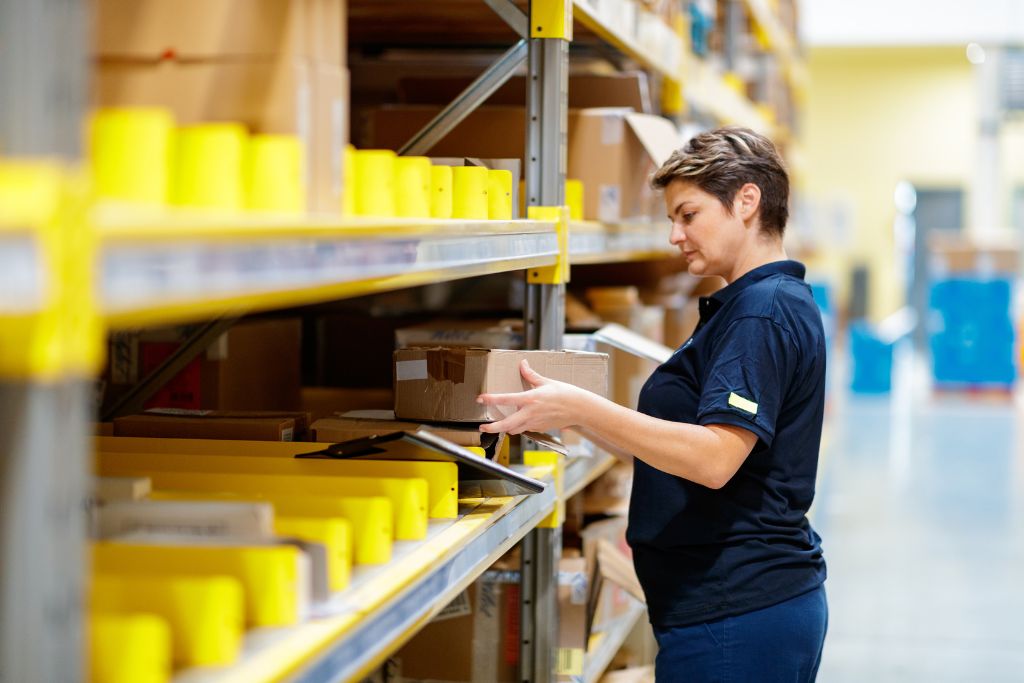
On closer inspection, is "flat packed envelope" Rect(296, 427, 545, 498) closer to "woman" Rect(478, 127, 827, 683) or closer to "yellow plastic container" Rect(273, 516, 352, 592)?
"woman" Rect(478, 127, 827, 683)

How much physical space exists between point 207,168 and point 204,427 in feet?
3.63

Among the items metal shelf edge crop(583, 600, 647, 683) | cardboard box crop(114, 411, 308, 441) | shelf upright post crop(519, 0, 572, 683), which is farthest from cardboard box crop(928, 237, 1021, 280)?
cardboard box crop(114, 411, 308, 441)

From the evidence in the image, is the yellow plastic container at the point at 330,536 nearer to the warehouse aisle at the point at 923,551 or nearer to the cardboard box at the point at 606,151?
the cardboard box at the point at 606,151

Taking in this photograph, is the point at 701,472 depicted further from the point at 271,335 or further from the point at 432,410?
the point at 271,335

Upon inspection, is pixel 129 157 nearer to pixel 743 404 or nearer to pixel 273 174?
pixel 273 174

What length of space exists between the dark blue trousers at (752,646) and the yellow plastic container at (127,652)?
59.4 inches

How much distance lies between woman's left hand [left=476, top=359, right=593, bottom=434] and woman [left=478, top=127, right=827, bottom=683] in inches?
6.1

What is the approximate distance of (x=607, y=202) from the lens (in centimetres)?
333

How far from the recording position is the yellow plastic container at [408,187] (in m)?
1.93

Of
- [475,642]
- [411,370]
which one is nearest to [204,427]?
[411,370]

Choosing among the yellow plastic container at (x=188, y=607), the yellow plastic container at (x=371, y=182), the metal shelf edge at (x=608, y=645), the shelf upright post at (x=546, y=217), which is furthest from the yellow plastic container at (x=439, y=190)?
the metal shelf edge at (x=608, y=645)

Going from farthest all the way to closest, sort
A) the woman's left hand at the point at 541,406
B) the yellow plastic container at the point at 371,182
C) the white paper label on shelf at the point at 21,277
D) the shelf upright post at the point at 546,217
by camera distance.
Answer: the shelf upright post at the point at 546,217
the woman's left hand at the point at 541,406
the yellow plastic container at the point at 371,182
the white paper label on shelf at the point at 21,277

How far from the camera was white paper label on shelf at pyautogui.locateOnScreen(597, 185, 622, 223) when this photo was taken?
10.9ft

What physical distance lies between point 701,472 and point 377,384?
79.0 inches
